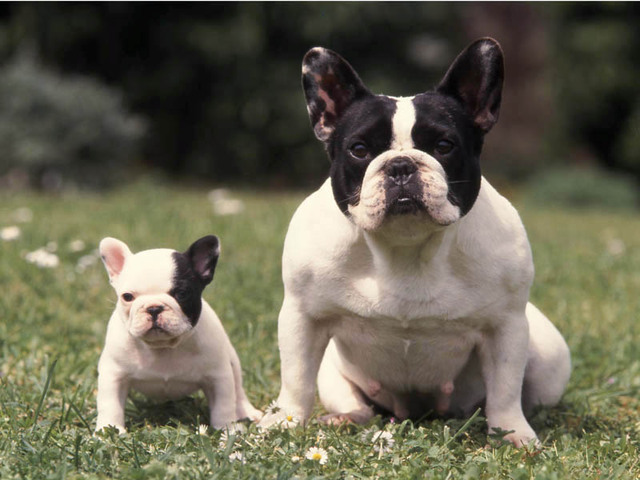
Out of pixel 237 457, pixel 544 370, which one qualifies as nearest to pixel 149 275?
pixel 237 457

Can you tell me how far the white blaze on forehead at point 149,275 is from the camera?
9.76 feet

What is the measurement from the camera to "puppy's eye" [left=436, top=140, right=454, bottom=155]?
275 cm

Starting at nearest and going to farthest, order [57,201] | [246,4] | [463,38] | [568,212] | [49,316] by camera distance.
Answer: [49,316]
[57,201]
[568,212]
[246,4]
[463,38]

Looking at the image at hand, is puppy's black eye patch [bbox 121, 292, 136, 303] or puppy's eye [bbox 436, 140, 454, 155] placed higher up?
puppy's eye [bbox 436, 140, 454, 155]

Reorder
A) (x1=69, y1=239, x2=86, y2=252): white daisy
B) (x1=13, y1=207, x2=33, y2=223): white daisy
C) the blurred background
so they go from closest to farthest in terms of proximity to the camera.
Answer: (x1=69, y1=239, x2=86, y2=252): white daisy < (x1=13, y1=207, x2=33, y2=223): white daisy < the blurred background

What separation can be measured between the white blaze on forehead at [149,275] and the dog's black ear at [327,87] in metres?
0.69

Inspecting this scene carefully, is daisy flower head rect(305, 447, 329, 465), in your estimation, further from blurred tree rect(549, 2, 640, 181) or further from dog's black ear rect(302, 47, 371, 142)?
blurred tree rect(549, 2, 640, 181)

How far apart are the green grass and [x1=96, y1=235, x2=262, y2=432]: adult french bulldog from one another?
0.44 feet

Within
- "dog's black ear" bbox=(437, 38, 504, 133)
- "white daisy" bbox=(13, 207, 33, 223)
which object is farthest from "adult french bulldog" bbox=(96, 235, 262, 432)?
"white daisy" bbox=(13, 207, 33, 223)

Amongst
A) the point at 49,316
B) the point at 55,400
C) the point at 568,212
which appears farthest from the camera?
the point at 568,212

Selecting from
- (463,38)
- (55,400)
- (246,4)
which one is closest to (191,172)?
(246,4)

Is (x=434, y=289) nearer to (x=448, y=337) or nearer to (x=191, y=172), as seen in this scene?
(x=448, y=337)

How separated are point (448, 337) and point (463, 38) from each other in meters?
15.5

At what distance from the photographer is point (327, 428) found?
310 centimetres
